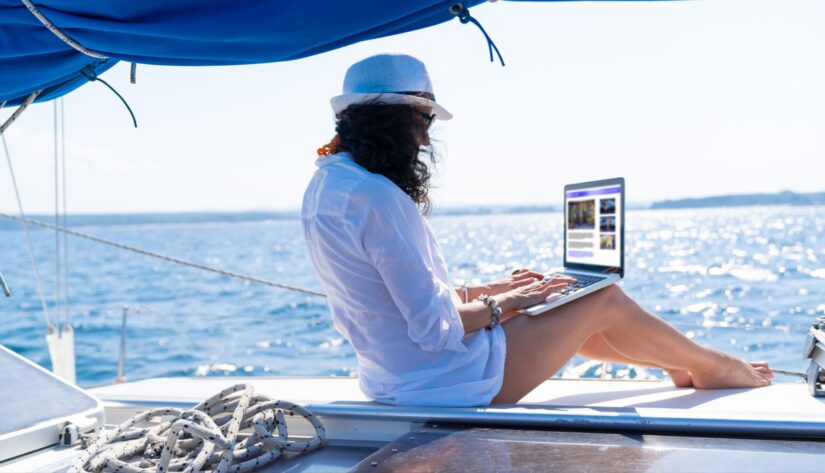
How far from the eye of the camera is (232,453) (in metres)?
1.37

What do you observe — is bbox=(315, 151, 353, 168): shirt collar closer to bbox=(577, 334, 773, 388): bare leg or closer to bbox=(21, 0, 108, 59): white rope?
bbox=(21, 0, 108, 59): white rope

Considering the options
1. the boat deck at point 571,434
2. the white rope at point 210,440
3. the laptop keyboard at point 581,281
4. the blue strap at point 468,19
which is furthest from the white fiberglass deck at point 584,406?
the blue strap at point 468,19

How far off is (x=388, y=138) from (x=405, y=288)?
0.97ft

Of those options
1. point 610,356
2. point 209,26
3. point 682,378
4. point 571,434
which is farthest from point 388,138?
point 682,378

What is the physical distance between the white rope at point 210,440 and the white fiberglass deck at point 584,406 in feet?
0.36

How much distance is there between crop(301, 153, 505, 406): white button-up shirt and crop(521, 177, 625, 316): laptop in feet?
0.69

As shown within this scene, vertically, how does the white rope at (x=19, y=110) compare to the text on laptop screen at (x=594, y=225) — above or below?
above

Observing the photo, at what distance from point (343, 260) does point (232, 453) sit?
398 mm

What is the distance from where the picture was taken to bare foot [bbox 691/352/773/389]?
182 cm

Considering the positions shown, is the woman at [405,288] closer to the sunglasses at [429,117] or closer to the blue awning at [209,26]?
the sunglasses at [429,117]

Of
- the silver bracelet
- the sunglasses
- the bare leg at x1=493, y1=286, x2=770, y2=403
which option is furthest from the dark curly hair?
the bare leg at x1=493, y1=286, x2=770, y2=403

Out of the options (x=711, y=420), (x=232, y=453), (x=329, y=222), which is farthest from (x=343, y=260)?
(x=711, y=420)

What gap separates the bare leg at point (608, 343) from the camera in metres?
1.68

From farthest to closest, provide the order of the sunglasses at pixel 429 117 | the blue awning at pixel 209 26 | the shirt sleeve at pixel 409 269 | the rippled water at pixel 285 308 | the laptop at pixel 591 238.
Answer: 1. the rippled water at pixel 285 308
2. the laptop at pixel 591 238
3. the sunglasses at pixel 429 117
4. the shirt sleeve at pixel 409 269
5. the blue awning at pixel 209 26
